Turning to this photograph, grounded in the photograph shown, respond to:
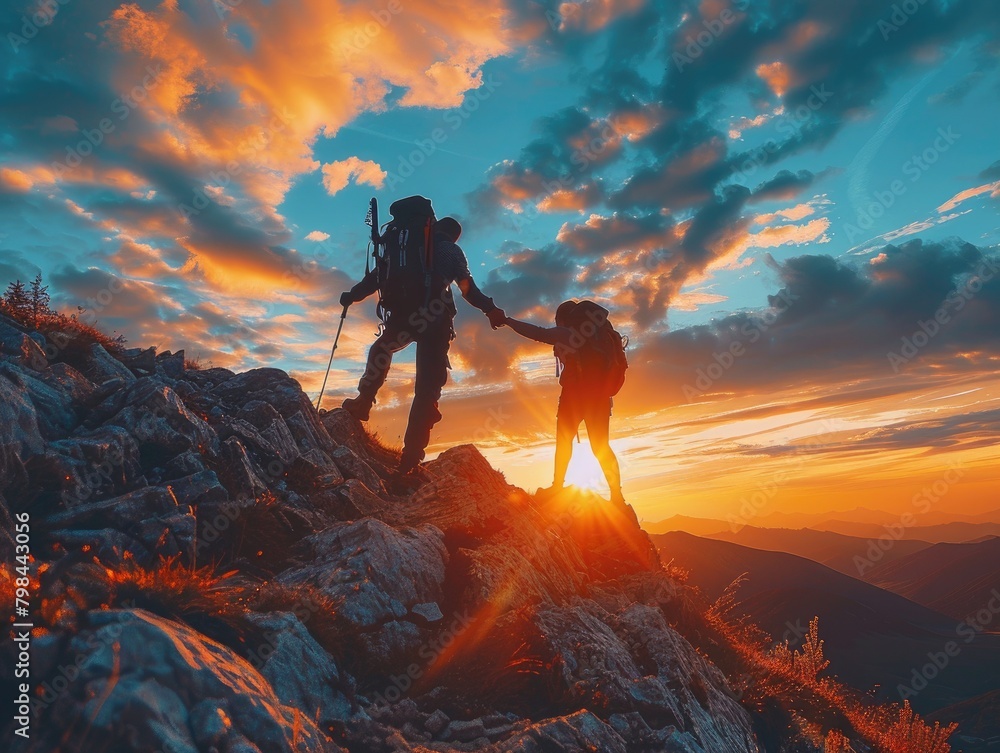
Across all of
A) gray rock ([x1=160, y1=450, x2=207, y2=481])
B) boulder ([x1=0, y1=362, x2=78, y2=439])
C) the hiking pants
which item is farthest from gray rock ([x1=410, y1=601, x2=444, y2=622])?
the hiking pants

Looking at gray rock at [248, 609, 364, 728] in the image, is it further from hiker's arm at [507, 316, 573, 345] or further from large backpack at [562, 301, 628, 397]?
large backpack at [562, 301, 628, 397]

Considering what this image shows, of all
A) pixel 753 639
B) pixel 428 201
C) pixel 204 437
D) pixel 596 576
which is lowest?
pixel 753 639

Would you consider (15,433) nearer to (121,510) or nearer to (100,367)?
(121,510)

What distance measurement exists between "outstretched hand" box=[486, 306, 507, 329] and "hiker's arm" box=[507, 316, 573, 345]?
0.14 metres

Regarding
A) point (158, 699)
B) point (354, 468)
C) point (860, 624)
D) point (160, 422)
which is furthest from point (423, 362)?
point (860, 624)

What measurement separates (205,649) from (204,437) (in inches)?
189

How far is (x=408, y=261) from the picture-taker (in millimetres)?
9984

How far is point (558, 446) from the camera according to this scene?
12.1 meters

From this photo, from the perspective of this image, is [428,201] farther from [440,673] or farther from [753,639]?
[753,639]

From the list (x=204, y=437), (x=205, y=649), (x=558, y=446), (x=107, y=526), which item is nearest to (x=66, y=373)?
(x=204, y=437)

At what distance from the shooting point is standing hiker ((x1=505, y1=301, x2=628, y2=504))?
1168cm

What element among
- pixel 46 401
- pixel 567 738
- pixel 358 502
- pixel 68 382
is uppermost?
pixel 68 382

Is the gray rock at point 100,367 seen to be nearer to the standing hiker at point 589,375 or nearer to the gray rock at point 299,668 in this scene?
the gray rock at point 299,668

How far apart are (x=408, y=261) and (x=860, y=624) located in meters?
161
